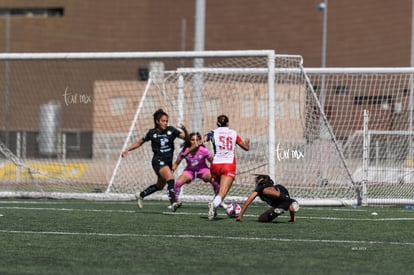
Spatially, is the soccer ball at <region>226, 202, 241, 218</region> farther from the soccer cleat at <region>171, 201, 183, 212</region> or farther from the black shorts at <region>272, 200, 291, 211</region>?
the black shorts at <region>272, 200, 291, 211</region>

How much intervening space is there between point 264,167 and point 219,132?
4.83 meters

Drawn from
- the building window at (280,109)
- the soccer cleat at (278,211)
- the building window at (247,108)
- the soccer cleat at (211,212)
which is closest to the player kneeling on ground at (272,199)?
the soccer cleat at (278,211)

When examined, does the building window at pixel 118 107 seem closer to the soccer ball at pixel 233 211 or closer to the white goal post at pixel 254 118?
the white goal post at pixel 254 118

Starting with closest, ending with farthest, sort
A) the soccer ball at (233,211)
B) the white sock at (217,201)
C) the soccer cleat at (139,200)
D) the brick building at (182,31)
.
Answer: the white sock at (217,201) → the soccer ball at (233,211) → the soccer cleat at (139,200) → the brick building at (182,31)

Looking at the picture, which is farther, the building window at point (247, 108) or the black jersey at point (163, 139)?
the building window at point (247, 108)

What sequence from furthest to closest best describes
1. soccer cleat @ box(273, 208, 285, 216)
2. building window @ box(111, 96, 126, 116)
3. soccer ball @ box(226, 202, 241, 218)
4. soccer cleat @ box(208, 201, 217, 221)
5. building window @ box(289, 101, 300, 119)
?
building window @ box(111, 96, 126, 116)
building window @ box(289, 101, 300, 119)
soccer ball @ box(226, 202, 241, 218)
soccer cleat @ box(208, 201, 217, 221)
soccer cleat @ box(273, 208, 285, 216)

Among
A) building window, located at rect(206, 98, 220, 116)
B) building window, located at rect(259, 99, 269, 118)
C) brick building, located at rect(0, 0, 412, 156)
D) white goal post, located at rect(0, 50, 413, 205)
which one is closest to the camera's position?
white goal post, located at rect(0, 50, 413, 205)

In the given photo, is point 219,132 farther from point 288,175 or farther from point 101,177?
point 101,177

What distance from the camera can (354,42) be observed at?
183 feet

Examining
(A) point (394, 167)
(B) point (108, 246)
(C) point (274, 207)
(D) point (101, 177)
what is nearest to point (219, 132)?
(C) point (274, 207)

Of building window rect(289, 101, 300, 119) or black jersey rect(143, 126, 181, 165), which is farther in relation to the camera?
building window rect(289, 101, 300, 119)

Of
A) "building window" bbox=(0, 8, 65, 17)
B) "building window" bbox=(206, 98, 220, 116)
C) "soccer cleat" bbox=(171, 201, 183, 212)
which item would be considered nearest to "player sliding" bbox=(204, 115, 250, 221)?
"soccer cleat" bbox=(171, 201, 183, 212)

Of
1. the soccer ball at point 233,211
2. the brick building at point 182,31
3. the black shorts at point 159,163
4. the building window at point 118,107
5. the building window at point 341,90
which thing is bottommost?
the soccer ball at point 233,211

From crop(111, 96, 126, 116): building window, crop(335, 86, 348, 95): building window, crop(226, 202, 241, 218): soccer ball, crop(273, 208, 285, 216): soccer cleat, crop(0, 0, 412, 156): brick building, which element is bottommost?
crop(226, 202, 241, 218): soccer ball
